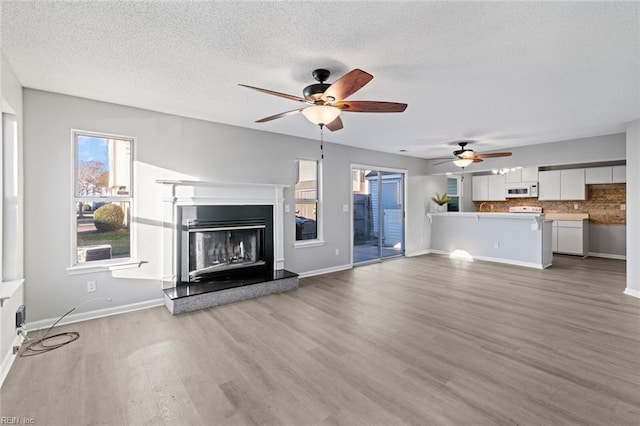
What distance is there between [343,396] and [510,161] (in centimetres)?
627

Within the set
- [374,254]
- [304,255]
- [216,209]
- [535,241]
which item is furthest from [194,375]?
[535,241]

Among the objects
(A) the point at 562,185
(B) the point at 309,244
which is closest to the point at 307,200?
(B) the point at 309,244

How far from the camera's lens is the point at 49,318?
331cm

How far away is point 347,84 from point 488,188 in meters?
8.12

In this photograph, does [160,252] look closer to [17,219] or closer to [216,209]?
[216,209]

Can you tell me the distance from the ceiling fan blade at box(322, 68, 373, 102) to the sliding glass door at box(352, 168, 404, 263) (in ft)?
12.8

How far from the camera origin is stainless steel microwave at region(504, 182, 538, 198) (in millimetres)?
8055

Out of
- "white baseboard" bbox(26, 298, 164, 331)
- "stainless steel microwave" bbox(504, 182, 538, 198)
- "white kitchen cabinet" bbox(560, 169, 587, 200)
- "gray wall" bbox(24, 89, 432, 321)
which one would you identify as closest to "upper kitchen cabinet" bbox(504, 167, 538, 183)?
"stainless steel microwave" bbox(504, 182, 538, 198)

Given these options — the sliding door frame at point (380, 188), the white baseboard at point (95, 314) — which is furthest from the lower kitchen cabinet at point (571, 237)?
the white baseboard at point (95, 314)

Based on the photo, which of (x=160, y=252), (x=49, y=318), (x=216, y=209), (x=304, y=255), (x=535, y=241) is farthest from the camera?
(x=535, y=241)

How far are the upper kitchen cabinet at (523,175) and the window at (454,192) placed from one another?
1290 millimetres

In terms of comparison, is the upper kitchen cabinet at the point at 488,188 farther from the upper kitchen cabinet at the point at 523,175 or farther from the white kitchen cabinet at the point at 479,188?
the upper kitchen cabinet at the point at 523,175

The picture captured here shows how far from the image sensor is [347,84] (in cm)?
233

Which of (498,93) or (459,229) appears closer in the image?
(498,93)
